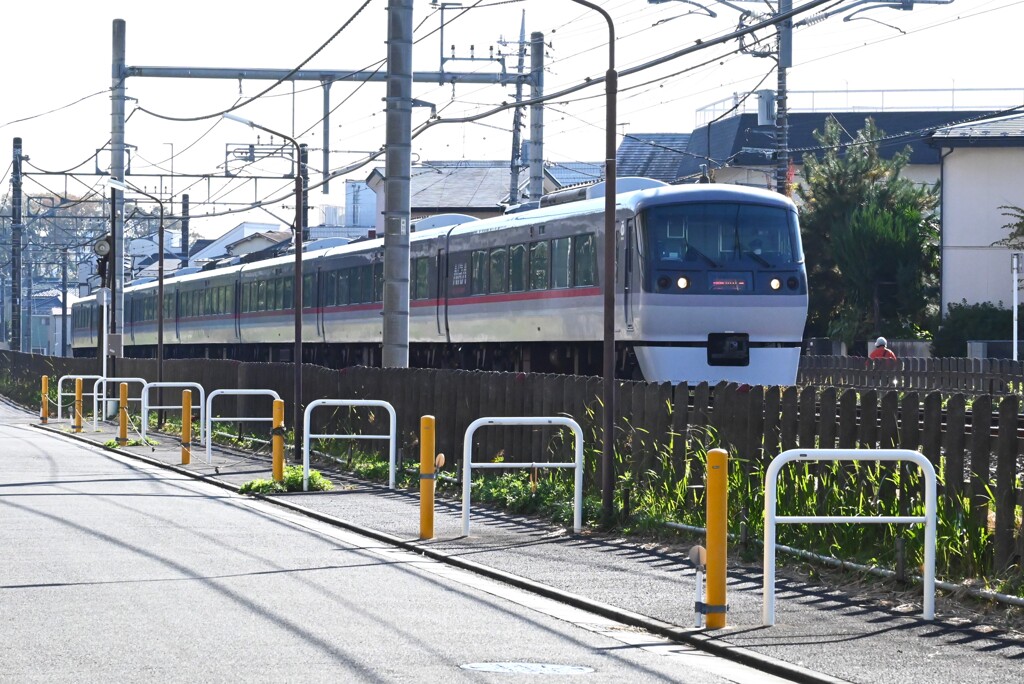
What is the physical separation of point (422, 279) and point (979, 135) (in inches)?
912

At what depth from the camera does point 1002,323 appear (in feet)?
147

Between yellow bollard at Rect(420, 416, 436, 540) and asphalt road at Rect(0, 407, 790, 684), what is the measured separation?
438 mm

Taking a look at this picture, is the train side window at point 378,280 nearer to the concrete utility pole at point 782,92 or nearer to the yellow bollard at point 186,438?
the concrete utility pole at point 782,92

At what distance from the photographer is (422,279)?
3272 cm

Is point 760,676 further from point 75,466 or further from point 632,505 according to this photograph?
point 75,466

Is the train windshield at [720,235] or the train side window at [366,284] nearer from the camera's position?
the train windshield at [720,235]

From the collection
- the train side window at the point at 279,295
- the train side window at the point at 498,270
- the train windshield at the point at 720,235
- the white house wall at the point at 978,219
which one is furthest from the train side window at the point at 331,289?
the white house wall at the point at 978,219

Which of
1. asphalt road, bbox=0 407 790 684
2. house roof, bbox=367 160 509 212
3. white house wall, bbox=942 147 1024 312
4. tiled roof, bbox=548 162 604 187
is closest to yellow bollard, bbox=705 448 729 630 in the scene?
asphalt road, bbox=0 407 790 684

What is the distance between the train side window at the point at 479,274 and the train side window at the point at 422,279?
8.65 feet

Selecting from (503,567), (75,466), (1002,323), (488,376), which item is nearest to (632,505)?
(503,567)

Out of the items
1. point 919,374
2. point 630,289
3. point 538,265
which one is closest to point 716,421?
point 630,289

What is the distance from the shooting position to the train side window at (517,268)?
27.5m

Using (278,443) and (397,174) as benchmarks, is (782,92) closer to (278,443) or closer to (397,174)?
(397,174)

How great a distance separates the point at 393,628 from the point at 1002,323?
38345mm
